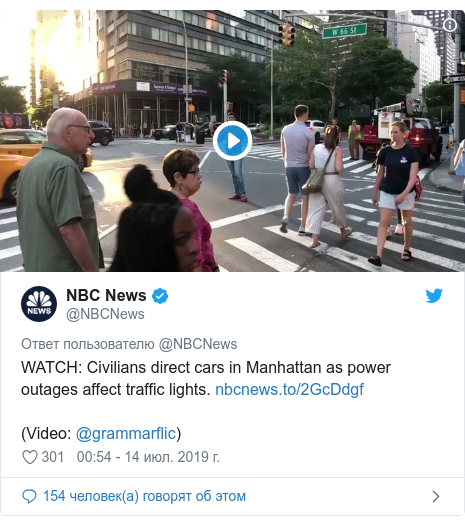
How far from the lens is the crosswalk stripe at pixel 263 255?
2.48 meters

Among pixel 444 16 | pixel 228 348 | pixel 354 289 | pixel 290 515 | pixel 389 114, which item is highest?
pixel 444 16

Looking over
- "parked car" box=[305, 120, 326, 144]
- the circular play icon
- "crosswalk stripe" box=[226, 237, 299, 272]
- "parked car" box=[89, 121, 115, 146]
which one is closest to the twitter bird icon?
"crosswalk stripe" box=[226, 237, 299, 272]

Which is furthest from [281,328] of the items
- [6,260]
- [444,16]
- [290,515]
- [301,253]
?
[444,16]

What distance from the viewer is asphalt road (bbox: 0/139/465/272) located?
2.44 meters

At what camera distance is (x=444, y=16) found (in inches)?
95.7

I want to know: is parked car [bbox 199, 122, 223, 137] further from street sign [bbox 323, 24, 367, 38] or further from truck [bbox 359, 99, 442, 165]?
truck [bbox 359, 99, 442, 165]

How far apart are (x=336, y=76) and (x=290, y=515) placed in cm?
210

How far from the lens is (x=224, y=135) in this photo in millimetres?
2594

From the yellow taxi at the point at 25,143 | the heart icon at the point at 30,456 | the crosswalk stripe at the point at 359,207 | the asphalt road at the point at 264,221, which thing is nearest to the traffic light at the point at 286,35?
the asphalt road at the point at 264,221

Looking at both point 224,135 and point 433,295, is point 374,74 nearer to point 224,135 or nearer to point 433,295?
point 224,135

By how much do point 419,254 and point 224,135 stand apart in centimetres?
101

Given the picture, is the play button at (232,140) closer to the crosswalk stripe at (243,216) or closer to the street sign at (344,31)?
the crosswalk stripe at (243,216)
